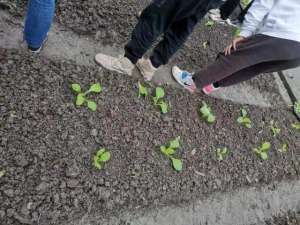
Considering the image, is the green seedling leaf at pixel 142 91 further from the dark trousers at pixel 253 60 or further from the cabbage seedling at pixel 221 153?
the cabbage seedling at pixel 221 153

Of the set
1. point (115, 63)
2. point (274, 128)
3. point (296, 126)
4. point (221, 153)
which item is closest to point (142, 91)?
point (115, 63)

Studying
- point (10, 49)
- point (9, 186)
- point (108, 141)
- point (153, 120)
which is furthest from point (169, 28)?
point (9, 186)

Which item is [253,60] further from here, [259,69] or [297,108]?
[297,108]

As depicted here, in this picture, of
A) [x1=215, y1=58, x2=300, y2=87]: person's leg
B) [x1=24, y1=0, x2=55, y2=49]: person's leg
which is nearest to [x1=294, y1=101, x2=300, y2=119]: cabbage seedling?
[x1=215, y1=58, x2=300, y2=87]: person's leg

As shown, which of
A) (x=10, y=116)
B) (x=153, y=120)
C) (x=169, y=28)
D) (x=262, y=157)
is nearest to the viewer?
(x=10, y=116)

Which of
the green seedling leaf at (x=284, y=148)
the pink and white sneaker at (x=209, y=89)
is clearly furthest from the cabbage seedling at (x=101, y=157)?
the green seedling leaf at (x=284, y=148)

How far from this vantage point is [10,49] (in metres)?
2.28

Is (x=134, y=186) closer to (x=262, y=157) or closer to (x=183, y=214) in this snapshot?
(x=183, y=214)

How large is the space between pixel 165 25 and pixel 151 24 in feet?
0.32

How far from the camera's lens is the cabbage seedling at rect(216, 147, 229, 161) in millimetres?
2668

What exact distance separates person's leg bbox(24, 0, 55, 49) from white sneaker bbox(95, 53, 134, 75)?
45cm

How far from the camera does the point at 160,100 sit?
2.65m

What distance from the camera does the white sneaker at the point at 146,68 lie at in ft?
8.45

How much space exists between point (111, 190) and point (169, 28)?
1108 mm
